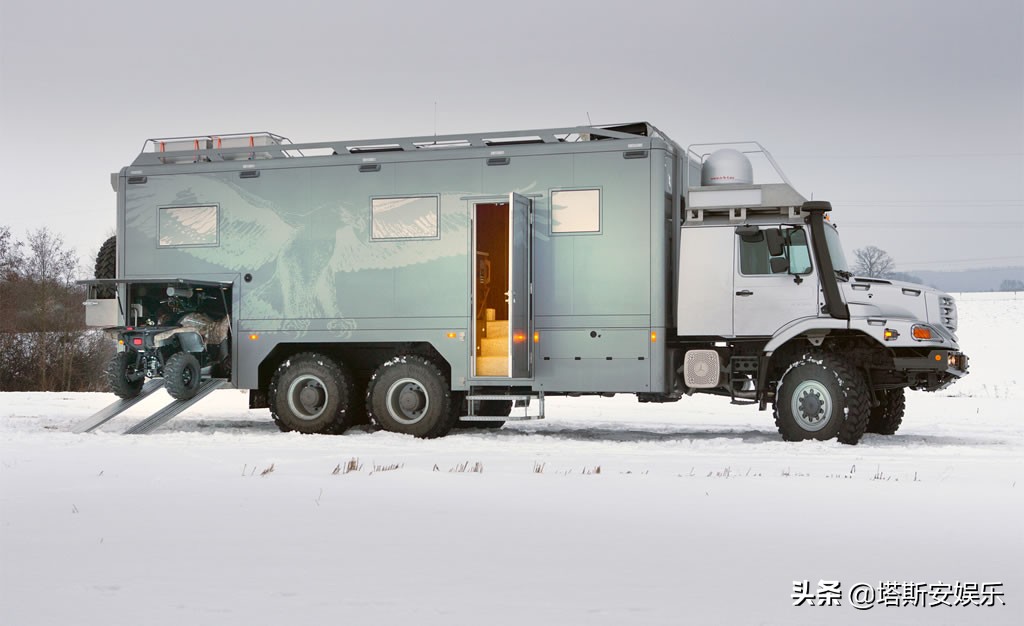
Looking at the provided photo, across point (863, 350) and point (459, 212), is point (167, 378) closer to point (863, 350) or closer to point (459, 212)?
point (459, 212)

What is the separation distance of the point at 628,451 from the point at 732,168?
4.43m

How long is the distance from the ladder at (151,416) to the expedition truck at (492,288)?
0.09 meters

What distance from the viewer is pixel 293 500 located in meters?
9.63

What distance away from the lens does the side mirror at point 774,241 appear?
51.0 feet

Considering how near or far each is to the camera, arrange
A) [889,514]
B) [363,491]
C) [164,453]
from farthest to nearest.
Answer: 1. [164,453]
2. [363,491]
3. [889,514]

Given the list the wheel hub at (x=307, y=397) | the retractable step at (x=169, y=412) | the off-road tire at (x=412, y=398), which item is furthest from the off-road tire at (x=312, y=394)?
the retractable step at (x=169, y=412)

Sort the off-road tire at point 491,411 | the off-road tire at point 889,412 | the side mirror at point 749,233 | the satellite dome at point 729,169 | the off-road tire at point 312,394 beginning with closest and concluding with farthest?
the side mirror at point 749,233 < the satellite dome at point 729,169 < the off-road tire at point 889,412 < the off-road tire at point 312,394 < the off-road tire at point 491,411

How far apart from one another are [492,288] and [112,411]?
19.2 ft

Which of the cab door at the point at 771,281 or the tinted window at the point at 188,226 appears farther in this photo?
the tinted window at the point at 188,226

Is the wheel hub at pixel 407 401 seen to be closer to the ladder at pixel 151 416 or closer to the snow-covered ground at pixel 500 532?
the snow-covered ground at pixel 500 532

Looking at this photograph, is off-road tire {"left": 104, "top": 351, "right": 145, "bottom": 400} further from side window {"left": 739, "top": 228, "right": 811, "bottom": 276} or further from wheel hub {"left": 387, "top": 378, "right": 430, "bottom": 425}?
side window {"left": 739, "top": 228, "right": 811, "bottom": 276}

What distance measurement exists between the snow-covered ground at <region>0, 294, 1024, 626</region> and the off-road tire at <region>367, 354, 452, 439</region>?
1.40 metres

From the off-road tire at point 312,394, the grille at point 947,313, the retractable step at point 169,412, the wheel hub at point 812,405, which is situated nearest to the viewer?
the wheel hub at point 812,405

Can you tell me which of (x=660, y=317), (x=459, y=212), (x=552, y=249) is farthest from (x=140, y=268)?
(x=660, y=317)
